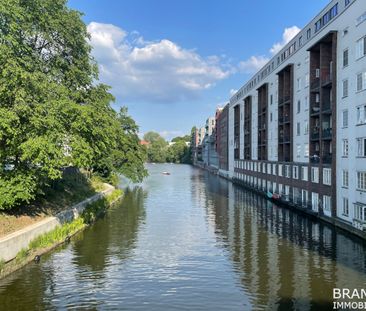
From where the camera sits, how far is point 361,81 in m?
36.0

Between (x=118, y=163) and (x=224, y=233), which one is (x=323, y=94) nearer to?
(x=224, y=233)

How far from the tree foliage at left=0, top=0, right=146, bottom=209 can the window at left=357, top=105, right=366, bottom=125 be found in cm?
2255

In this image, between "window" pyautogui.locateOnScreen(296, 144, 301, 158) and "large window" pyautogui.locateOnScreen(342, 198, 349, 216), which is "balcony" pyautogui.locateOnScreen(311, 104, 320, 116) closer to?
"window" pyautogui.locateOnScreen(296, 144, 301, 158)

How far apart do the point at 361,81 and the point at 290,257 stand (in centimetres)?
1760

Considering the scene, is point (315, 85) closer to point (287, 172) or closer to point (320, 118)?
point (320, 118)

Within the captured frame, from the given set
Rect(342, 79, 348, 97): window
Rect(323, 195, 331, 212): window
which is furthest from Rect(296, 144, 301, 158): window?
Rect(342, 79, 348, 97): window

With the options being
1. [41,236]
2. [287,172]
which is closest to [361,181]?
[287,172]

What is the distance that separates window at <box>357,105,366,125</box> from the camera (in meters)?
35.4

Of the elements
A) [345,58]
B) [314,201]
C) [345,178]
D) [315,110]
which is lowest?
[314,201]

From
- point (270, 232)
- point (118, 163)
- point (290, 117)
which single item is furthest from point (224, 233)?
point (118, 163)

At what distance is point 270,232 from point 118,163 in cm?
4544

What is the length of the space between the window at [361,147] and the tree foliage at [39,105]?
2246cm

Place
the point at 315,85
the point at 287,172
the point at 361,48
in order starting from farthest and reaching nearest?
the point at 287,172
the point at 315,85
the point at 361,48

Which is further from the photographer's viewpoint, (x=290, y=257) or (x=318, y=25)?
(x=318, y=25)
